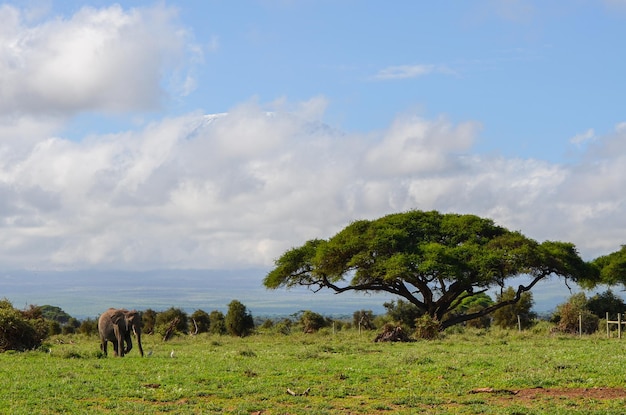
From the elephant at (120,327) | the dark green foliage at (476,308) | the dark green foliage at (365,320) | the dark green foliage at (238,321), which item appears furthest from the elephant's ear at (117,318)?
the dark green foliage at (476,308)

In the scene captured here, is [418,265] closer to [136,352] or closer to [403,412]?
[136,352]

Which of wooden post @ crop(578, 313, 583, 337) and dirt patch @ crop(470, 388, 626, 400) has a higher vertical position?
wooden post @ crop(578, 313, 583, 337)

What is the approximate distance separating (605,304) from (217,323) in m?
32.9

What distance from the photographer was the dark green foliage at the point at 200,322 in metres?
67.7

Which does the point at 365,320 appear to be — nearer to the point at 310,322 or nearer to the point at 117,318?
the point at 310,322

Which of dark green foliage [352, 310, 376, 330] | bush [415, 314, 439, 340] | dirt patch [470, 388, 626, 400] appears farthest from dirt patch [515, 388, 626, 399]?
dark green foliage [352, 310, 376, 330]

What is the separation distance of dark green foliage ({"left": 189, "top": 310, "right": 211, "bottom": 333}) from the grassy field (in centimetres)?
3485

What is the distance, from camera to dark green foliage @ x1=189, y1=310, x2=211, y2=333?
67688 mm

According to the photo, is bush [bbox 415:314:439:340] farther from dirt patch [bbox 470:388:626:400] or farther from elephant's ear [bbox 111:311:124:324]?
dirt patch [bbox 470:388:626:400]

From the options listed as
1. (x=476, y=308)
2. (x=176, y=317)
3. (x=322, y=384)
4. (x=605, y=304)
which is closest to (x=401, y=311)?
(x=476, y=308)

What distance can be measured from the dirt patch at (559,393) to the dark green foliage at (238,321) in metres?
42.4

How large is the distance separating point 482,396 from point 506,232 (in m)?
37.9

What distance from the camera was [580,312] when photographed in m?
53.6

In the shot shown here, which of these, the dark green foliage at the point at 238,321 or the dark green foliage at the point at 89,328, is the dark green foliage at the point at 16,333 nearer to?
the dark green foliage at the point at 238,321
